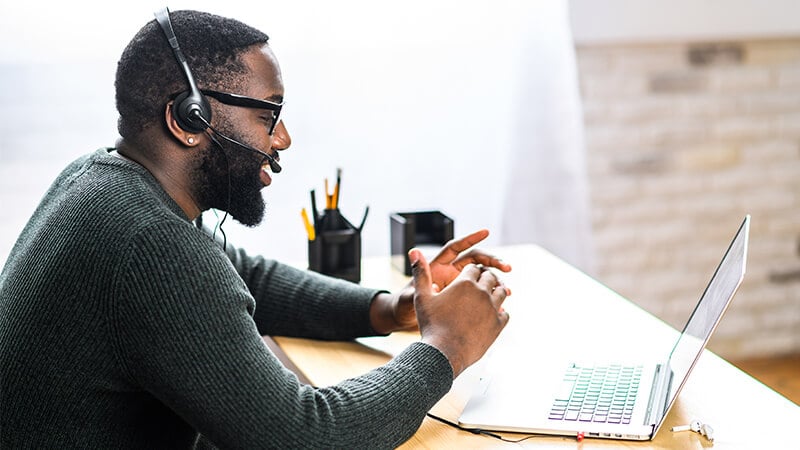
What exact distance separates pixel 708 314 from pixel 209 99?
0.67 metres

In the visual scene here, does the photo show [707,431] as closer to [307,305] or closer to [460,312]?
[460,312]

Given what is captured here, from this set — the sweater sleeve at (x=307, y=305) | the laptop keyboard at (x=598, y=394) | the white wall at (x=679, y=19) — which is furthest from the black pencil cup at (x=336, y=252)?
the white wall at (x=679, y=19)

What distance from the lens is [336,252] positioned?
1.86 meters

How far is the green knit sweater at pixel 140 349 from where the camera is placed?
1.04 metres

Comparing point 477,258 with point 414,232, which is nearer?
point 477,258

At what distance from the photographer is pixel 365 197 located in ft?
7.88

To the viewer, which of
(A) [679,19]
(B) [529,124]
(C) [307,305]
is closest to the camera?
(C) [307,305]

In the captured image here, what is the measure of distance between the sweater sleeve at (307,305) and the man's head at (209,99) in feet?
1.23

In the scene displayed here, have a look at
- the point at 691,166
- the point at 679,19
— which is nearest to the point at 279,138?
the point at 679,19

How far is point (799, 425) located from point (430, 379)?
0.46 metres

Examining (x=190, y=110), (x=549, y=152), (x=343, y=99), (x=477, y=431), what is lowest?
(x=477, y=431)

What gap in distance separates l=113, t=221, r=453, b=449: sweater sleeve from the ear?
14 centimetres

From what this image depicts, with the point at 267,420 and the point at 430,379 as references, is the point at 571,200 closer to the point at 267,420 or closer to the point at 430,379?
the point at 430,379

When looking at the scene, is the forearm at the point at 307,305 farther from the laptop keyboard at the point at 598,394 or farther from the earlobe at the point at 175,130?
the earlobe at the point at 175,130
